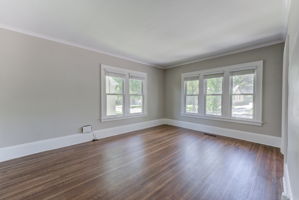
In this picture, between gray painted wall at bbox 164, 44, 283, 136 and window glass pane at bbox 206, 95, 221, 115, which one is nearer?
gray painted wall at bbox 164, 44, 283, 136

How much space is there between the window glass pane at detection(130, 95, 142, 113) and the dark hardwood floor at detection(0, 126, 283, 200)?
6.03 ft

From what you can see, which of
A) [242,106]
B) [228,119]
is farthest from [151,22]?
[228,119]

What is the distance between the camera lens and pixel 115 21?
247 centimetres

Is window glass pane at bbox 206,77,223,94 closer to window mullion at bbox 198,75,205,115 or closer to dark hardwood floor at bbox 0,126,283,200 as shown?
window mullion at bbox 198,75,205,115

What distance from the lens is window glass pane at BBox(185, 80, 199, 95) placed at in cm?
511

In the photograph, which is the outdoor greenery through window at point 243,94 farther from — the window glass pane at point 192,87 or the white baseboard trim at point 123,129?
the white baseboard trim at point 123,129

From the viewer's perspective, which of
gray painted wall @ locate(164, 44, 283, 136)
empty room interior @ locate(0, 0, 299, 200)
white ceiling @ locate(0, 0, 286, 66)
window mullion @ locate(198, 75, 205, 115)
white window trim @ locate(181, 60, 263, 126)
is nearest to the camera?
empty room interior @ locate(0, 0, 299, 200)

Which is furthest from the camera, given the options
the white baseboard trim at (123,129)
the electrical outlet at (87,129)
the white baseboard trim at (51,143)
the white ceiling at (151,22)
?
the white baseboard trim at (123,129)

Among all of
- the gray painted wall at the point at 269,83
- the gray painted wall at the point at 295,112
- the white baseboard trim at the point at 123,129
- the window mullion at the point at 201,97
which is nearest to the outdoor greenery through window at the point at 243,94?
the gray painted wall at the point at 269,83

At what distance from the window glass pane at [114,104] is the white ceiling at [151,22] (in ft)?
5.10

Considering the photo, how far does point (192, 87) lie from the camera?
17.2 feet

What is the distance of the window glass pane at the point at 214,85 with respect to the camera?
446cm

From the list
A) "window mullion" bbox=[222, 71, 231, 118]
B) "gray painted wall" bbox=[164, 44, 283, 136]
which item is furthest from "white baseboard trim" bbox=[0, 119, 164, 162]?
"gray painted wall" bbox=[164, 44, 283, 136]

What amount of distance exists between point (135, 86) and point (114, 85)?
0.90 metres
